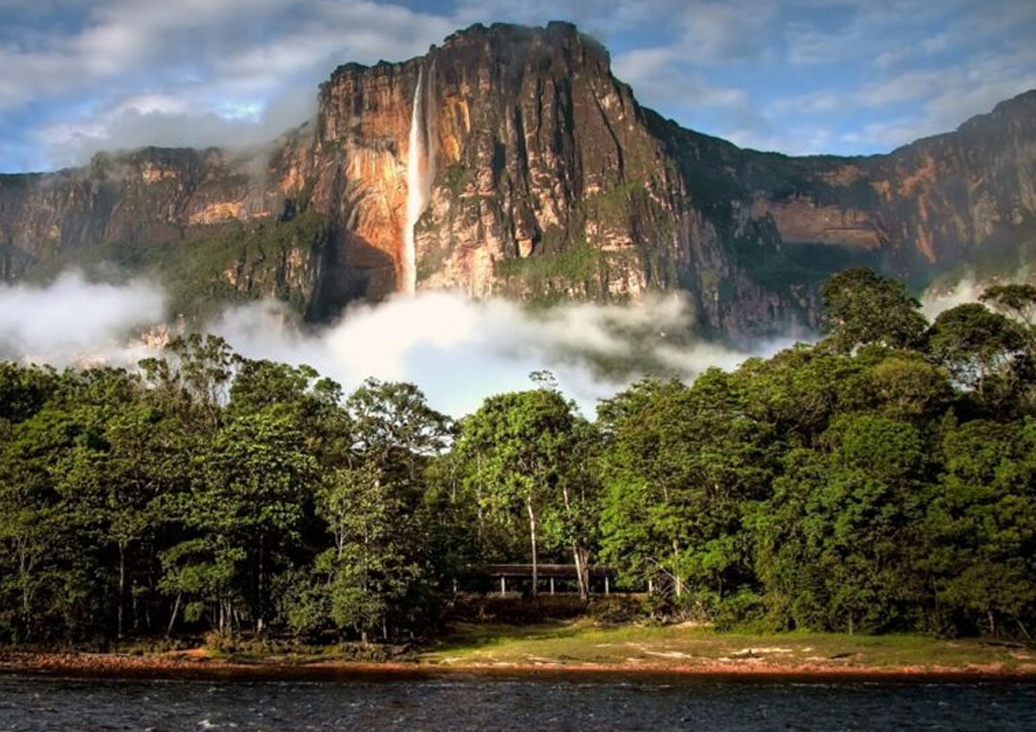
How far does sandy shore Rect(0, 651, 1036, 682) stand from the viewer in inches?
2103

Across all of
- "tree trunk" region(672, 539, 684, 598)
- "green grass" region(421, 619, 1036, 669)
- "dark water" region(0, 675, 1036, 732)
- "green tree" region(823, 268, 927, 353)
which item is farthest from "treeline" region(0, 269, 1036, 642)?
"green tree" region(823, 268, 927, 353)

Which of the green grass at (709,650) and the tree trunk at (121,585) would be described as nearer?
the green grass at (709,650)

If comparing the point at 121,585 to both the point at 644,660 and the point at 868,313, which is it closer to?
the point at 644,660

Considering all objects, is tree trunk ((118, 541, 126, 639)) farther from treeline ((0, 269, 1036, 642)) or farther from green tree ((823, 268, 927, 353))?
green tree ((823, 268, 927, 353))

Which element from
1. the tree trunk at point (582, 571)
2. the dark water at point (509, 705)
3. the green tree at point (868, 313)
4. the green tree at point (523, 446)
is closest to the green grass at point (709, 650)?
the dark water at point (509, 705)

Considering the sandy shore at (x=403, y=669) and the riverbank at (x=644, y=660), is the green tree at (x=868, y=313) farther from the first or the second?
the sandy shore at (x=403, y=669)

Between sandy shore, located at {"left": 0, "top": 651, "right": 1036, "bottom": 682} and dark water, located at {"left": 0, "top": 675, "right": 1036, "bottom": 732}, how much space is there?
3019mm

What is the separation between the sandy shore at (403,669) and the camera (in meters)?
53.4

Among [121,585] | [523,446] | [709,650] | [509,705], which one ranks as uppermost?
[523,446]

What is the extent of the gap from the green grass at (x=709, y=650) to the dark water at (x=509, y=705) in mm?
6442

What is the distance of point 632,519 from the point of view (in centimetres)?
7269

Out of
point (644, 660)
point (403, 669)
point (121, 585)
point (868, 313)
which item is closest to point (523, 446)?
point (644, 660)

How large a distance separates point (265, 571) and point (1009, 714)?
41.4 metres

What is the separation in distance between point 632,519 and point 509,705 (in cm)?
2959
